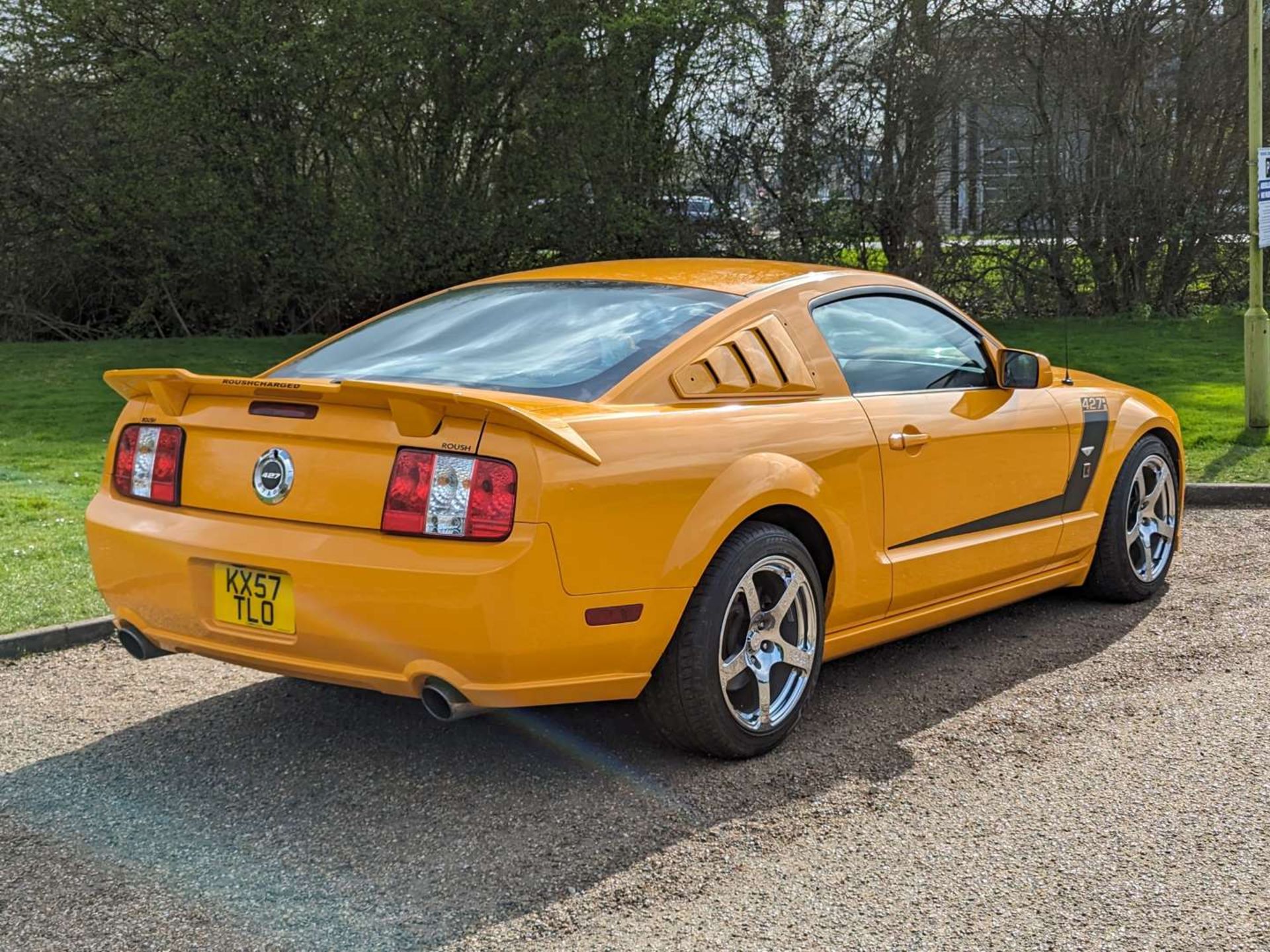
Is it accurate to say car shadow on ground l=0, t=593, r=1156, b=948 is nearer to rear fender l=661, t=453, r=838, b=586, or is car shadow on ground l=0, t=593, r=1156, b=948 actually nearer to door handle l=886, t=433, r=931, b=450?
rear fender l=661, t=453, r=838, b=586

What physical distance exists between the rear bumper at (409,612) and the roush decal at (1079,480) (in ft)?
5.96

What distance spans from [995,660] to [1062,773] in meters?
1.24

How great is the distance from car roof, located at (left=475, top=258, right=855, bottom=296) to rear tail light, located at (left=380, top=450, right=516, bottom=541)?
1358mm

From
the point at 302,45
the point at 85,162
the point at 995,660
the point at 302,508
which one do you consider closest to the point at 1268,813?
the point at 995,660

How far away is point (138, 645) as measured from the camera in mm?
4242

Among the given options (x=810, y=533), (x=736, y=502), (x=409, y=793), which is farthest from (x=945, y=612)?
(x=409, y=793)

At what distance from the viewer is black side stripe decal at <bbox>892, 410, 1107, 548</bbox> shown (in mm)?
5246

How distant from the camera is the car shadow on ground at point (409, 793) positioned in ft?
11.0

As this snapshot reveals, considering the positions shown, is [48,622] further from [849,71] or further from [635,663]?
[849,71]

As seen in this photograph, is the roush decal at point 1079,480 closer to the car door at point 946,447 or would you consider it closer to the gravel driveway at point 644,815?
the car door at point 946,447

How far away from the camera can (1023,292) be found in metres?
17.4

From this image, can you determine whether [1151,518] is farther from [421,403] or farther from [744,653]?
[421,403]

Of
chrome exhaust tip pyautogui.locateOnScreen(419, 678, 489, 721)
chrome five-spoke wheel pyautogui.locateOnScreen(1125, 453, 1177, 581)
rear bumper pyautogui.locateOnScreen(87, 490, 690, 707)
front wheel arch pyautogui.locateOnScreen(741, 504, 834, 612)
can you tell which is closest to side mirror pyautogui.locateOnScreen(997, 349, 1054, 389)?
chrome five-spoke wheel pyautogui.locateOnScreen(1125, 453, 1177, 581)

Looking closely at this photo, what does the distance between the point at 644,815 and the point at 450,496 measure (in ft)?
3.22
